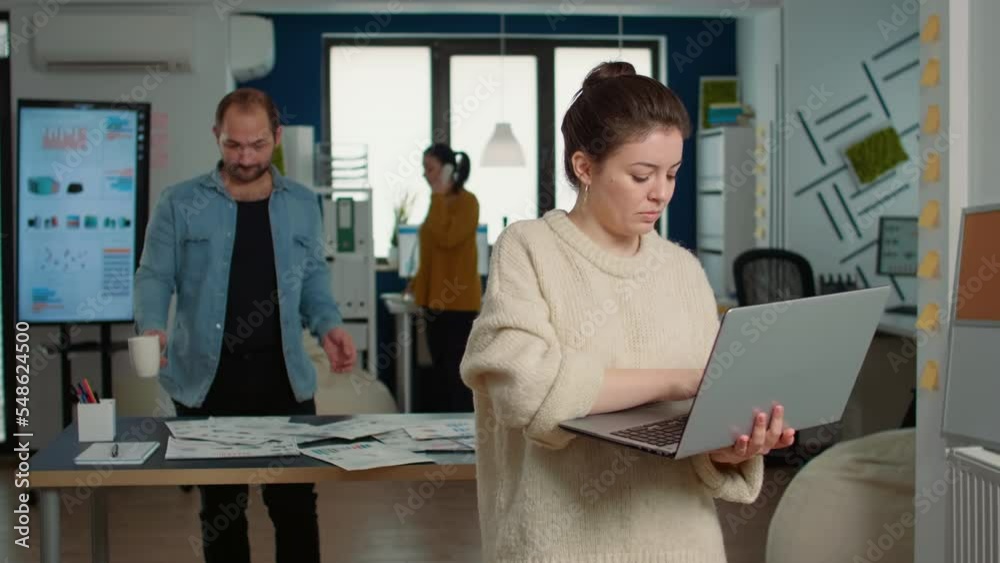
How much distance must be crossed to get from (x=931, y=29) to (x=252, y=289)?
1.79 meters

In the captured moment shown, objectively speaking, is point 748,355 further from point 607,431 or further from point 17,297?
point 17,297

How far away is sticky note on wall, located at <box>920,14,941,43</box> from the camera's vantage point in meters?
2.56

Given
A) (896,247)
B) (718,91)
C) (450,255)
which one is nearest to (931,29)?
(450,255)

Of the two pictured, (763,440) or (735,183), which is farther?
(735,183)

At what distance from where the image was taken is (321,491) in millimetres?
5332

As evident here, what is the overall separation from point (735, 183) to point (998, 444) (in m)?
4.57

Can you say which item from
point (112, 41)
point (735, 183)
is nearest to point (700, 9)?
point (735, 183)

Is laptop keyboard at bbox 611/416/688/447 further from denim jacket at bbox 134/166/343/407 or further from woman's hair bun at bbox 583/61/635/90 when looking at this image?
denim jacket at bbox 134/166/343/407

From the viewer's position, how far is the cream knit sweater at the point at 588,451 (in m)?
1.58

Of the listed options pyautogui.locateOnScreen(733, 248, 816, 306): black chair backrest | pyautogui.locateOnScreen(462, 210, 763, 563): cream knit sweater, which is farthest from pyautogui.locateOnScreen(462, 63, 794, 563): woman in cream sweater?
pyautogui.locateOnScreen(733, 248, 816, 306): black chair backrest

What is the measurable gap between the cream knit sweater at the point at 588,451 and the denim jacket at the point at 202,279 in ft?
4.39

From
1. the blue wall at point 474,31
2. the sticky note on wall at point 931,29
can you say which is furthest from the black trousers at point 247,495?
the blue wall at point 474,31

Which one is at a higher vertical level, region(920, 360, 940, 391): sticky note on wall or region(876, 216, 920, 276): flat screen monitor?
region(876, 216, 920, 276): flat screen monitor

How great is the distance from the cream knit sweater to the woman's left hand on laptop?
10 cm
